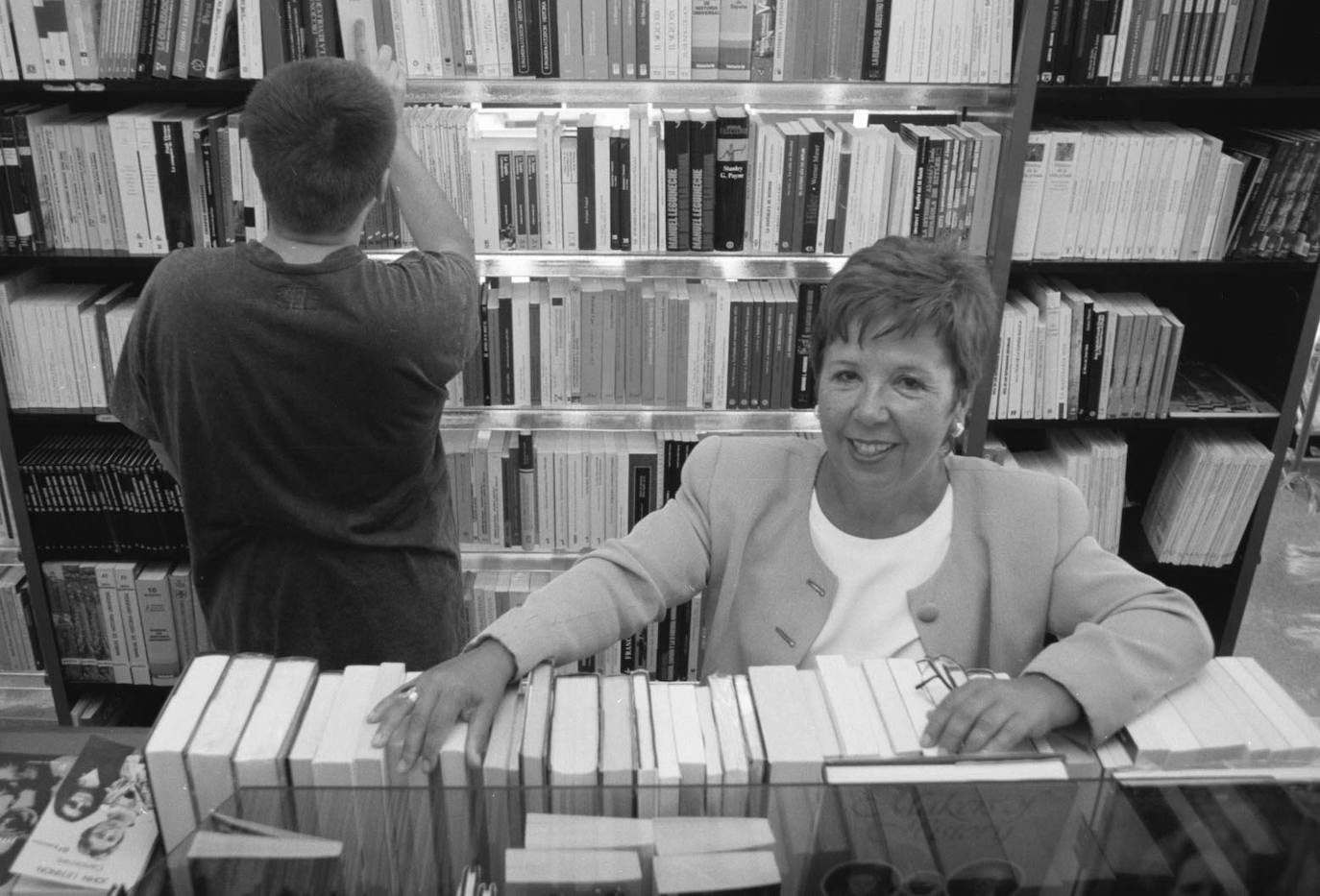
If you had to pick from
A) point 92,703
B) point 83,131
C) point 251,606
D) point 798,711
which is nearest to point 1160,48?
point 798,711

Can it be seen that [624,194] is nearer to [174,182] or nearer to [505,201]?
[505,201]

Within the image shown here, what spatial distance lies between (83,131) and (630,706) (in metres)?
2.24

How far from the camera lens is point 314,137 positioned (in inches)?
70.1

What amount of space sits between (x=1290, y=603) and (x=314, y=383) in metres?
3.44

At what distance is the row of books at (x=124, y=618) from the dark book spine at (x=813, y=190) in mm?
1862

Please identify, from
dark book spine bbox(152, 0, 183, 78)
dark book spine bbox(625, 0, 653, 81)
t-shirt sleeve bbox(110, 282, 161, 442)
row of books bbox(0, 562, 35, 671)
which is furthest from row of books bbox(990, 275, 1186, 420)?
row of books bbox(0, 562, 35, 671)

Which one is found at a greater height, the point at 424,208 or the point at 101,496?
the point at 424,208

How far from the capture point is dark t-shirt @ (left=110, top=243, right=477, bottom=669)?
1.81 m

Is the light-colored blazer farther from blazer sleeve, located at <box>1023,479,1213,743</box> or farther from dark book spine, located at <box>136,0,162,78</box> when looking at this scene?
dark book spine, located at <box>136,0,162,78</box>

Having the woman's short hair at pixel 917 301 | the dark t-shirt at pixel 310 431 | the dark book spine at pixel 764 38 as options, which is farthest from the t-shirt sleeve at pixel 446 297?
A: the dark book spine at pixel 764 38

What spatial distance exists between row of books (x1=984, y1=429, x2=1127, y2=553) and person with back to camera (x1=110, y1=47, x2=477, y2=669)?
1.58 meters

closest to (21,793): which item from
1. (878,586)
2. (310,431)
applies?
(310,431)

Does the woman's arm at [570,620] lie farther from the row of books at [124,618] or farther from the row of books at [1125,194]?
the row of books at [124,618]

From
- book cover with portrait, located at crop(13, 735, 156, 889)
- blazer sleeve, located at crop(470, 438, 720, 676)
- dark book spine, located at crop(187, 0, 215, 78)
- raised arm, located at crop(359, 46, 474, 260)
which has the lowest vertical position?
book cover with portrait, located at crop(13, 735, 156, 889)
